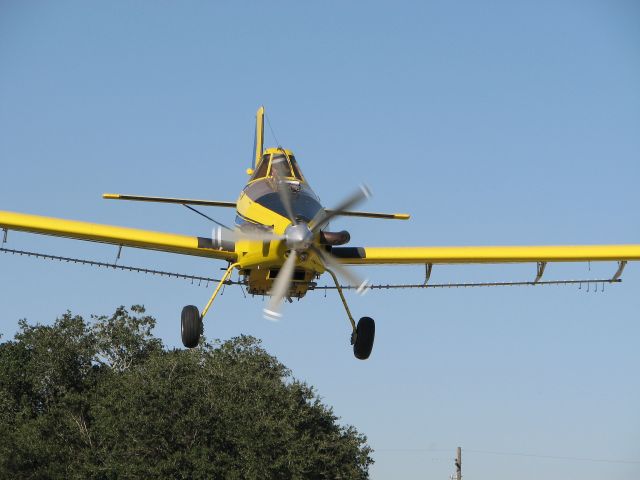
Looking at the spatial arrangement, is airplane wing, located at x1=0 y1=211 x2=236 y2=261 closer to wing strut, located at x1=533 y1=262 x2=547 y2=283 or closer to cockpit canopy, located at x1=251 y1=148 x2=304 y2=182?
cockpit canopy, located at x1=251 y1=148 x2=304 y2=182

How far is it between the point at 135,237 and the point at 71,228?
156 centimetres

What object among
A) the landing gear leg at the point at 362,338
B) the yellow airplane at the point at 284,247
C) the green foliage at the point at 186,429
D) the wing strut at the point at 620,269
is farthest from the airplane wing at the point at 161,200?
the green foliage at the point at 186,429

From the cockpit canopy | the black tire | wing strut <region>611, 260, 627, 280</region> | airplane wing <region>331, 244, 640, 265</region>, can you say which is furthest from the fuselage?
wing strut <region>611, 260, 627, 280</region>

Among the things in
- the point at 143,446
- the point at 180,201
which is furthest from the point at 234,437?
the point at 180,201

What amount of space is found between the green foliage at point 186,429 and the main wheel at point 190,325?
32.8 m

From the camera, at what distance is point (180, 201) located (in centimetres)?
3088

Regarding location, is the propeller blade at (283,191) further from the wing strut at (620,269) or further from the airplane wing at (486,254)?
the wing strut at (620,269)

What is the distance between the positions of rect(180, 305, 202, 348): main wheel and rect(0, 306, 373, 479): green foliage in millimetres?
32801

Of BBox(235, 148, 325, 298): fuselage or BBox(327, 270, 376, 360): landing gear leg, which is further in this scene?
BBox(327, 270, 376, 360): landing gear leg

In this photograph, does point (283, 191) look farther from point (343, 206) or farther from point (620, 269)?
point (620, 269)

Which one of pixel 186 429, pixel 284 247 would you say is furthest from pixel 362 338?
pixel 186 429

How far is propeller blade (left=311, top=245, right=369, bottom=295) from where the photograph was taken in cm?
2639

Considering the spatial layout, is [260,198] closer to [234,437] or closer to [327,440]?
[234,437]

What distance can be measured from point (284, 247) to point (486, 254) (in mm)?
6756
